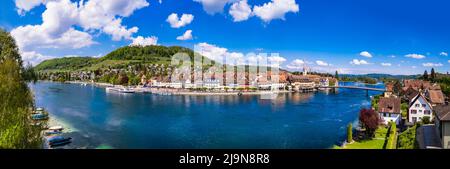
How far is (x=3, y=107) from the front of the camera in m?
3.24

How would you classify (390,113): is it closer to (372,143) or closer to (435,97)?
(372,143)

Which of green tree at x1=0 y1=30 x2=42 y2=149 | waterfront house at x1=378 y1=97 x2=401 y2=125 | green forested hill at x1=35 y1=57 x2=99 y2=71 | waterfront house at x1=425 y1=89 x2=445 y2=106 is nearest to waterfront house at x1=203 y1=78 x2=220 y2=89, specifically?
waterfront house at x1=425 y1=89 x2=445 y2=106

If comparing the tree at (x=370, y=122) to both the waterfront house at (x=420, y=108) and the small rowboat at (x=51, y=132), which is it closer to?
the waterfront house at (x=420, y=108)

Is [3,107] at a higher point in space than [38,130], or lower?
higher

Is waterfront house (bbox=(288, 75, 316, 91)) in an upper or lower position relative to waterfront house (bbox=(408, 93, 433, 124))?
upper

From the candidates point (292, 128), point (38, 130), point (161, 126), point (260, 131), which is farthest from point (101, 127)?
point (38, 130)

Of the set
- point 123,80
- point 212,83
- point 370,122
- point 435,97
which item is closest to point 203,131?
point 370,122

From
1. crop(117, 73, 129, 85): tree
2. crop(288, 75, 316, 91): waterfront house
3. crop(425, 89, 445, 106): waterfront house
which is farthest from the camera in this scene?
crop(117, 73, 129, 85): tree

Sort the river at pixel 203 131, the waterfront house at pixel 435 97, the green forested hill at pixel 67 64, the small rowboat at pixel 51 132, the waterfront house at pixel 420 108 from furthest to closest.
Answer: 1. the green forested hill at pixel 67 64
2. the waterfront house at pixel 435 97
3. the waterfront house at pixel 420 108
4. the small rowboat at pixel 51 132
5. the river at pixel 203 131

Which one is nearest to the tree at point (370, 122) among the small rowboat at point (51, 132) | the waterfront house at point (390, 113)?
the waterfront house at point (390, 113)

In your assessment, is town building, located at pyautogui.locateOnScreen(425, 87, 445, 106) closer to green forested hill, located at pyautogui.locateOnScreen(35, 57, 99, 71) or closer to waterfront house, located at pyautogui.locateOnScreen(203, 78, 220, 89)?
waterfront house, located at pyautogui.locateOnScreen(203, 78, 220, 89)
